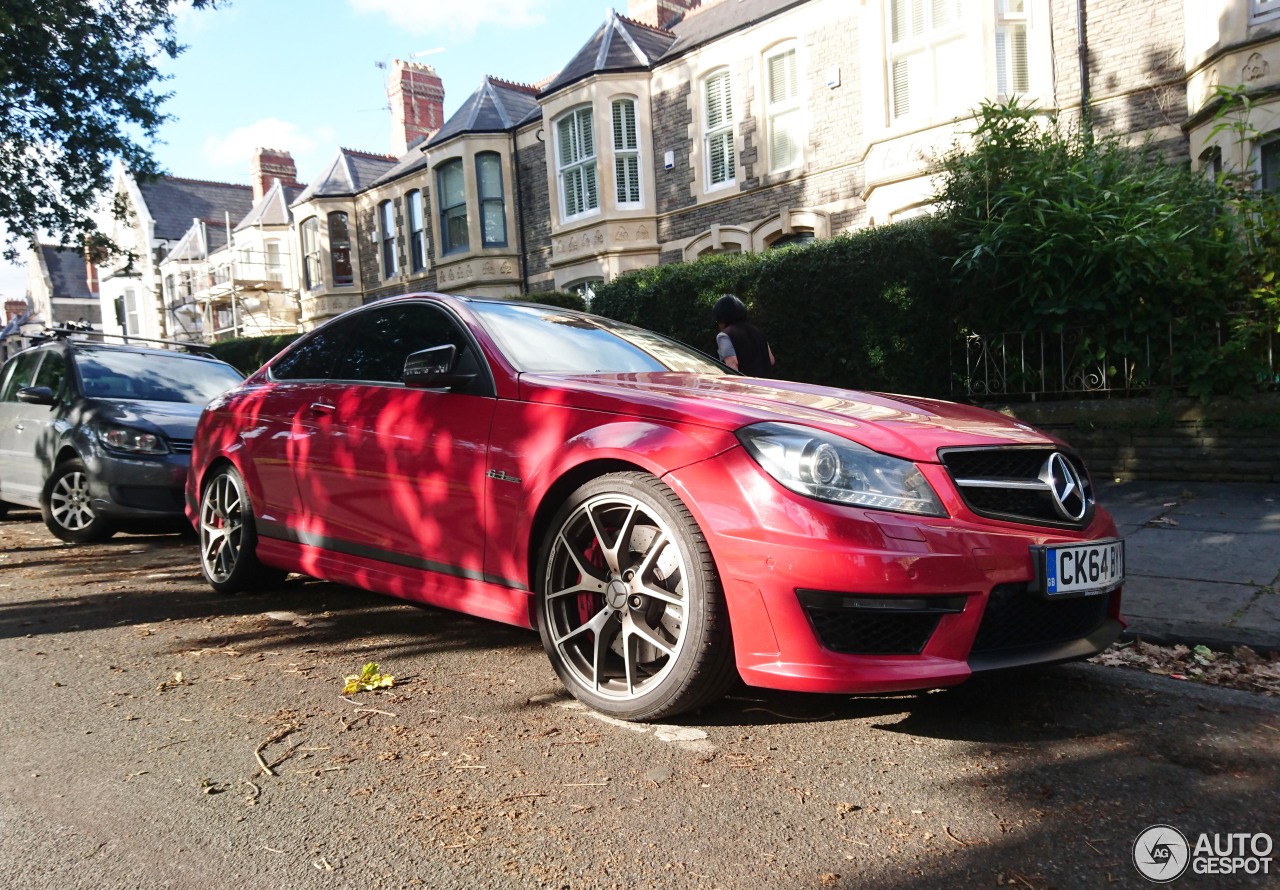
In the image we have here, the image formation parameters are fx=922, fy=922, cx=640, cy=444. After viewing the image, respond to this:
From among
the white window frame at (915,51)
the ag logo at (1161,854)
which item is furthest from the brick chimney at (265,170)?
the ag logo at (1161,854)

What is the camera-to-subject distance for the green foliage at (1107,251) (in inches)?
290

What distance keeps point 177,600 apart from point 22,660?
114cm

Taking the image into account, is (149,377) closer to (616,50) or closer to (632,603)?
(632,603)

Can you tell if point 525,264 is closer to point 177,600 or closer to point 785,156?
point 785,156

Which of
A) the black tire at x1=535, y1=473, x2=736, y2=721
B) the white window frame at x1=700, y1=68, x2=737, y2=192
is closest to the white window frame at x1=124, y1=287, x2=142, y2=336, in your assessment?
the white window frame at x1=700, y1=68, x2=737, y2=192

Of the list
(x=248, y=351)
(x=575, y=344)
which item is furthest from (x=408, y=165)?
(x=575, y=344)

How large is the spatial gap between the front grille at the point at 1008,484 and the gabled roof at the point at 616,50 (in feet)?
57.5

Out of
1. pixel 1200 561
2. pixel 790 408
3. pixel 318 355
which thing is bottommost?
pixel 1200 561

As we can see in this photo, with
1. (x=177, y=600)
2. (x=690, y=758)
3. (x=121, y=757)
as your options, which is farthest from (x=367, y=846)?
(x=177, y=600)

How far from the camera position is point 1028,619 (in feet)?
9.32

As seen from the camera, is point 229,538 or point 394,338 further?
point 229,538

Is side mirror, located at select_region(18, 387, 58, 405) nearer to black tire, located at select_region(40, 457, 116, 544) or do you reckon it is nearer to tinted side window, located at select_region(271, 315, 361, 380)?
black tire, located at select_region(40, 457, 116, 544)

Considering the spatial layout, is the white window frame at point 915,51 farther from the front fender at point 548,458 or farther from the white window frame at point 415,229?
the white window frame at point 415,229

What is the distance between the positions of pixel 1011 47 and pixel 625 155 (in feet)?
26.6
